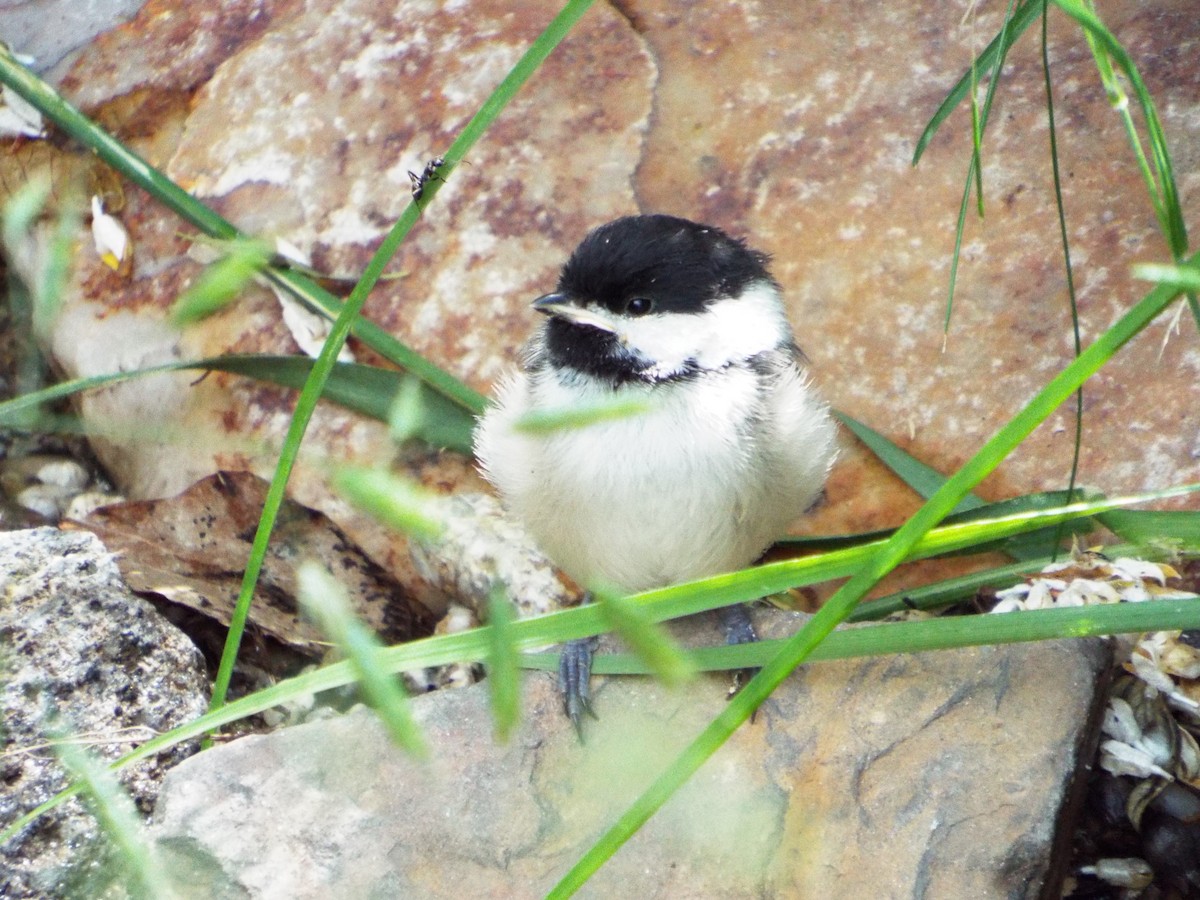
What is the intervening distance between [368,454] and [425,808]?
124cm

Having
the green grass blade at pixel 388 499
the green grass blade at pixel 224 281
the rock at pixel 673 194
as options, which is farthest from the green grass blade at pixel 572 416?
the rock at pixel 673 194

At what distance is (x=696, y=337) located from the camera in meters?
2.57

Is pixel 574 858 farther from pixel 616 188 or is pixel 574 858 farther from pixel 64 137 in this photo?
pixel 64 137

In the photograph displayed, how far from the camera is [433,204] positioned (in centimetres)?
356

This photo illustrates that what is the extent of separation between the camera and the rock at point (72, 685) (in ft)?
7.32

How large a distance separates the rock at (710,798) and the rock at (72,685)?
187mm

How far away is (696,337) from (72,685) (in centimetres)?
133

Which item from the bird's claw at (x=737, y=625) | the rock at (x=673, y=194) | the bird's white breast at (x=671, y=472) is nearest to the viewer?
the bird's white breast at (x=671, y=472)

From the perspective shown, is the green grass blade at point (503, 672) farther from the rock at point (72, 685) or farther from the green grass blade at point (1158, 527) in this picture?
the green grass blade at point (1158, 527)

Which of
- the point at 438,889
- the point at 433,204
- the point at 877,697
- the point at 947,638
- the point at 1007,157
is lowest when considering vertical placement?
the point at 438,889

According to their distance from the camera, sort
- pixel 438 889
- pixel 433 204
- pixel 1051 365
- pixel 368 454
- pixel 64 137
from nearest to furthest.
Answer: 1. pixel 438 889
2. pixel 1051 365
3. pixel 368 454
4. pixel 433 204
5. pixel 64 137

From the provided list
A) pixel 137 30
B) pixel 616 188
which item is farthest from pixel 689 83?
pixel 137 30

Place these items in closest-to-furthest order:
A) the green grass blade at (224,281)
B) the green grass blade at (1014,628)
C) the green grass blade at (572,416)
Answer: the green grass blade at (572,416) < the green grass blade at (224,281) < the green grass blade at (1014,628)

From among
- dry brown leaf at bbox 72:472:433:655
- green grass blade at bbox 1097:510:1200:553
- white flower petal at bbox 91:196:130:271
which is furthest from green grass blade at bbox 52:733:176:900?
white flower petal at bbox 91:196:130:271
